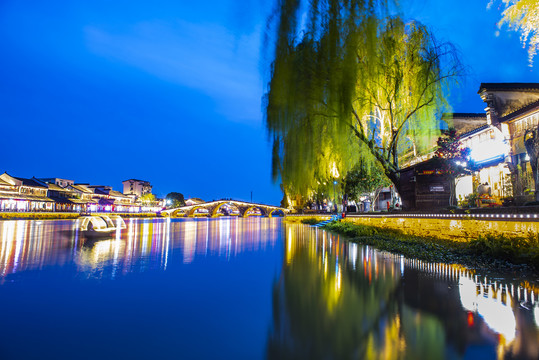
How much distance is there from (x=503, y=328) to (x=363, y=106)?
11.0 m

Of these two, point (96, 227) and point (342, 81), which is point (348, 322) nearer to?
point (342, 81)

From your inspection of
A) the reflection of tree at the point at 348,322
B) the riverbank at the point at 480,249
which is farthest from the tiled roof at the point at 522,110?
the reflection of tree at the point at 348,322

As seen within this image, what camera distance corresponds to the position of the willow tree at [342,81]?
1030cm

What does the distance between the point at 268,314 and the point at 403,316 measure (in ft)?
6.59

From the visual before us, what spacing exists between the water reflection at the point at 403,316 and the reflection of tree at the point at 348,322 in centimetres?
1

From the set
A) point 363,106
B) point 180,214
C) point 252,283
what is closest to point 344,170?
point 363,106

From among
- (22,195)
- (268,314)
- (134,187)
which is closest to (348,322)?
(268,314)

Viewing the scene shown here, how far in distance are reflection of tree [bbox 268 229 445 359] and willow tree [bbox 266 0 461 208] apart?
20.9ft

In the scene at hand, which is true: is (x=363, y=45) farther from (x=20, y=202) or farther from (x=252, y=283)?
(x=20, y=202)

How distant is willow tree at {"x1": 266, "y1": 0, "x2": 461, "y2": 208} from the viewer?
10305 millimetres

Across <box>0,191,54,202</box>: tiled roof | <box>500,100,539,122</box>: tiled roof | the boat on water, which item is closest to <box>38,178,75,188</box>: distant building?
<box>0,191,54,202</box>: tiled roof

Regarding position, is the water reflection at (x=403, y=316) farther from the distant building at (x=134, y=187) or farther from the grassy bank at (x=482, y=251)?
the distant building at (x=134, y=187)

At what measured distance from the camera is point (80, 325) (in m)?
Answer: 4.28

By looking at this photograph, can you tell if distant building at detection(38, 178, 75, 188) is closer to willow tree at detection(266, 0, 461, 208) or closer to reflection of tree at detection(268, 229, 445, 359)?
willow tree at detection(266, 0, 461, 208)
